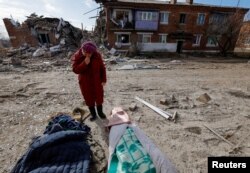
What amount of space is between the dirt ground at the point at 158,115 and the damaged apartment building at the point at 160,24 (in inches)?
441

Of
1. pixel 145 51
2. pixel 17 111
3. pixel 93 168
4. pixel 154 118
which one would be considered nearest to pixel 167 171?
pixel 93 168

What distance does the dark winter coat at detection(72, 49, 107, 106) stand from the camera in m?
3.16

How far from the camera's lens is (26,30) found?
18516mm

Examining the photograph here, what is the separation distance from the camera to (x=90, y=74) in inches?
128

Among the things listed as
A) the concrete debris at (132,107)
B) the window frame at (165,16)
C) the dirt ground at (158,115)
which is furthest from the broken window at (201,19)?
the concrete debris at (132,107)

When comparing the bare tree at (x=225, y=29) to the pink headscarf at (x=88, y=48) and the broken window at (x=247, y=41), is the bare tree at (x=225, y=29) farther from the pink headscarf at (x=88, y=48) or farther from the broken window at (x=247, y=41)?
the pink headscarf at (x=88, y=48)

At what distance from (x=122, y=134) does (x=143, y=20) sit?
16530 millimetres

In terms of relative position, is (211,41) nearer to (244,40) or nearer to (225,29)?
(225,29)

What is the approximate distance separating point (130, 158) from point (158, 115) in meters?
1.99

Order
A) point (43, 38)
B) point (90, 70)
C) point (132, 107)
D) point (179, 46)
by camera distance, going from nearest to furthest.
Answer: point (90, 70)
point (132, 107)
point (43, 38)
point (179, 46)

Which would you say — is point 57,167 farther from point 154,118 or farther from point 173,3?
point 173,3

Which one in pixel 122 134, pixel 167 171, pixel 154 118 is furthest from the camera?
pixel 154 118

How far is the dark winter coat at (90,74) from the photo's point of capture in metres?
3.16

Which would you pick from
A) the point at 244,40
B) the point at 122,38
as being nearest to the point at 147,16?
the point at 122,38
